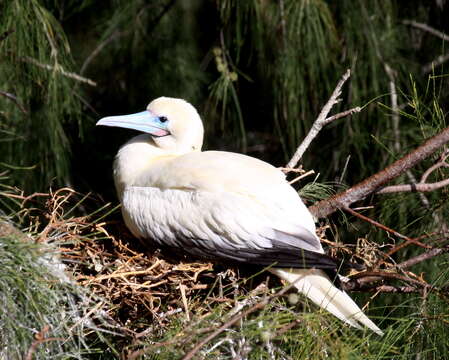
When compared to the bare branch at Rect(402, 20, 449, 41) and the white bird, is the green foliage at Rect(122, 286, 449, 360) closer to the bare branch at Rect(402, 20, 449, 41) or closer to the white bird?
the white bird

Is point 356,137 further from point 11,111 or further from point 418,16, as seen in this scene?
point 11,111

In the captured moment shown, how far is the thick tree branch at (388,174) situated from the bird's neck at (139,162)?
703 millimetres

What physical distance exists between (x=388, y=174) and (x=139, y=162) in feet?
3.36

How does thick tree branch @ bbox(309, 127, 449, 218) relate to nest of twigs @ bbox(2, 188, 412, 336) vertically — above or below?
above

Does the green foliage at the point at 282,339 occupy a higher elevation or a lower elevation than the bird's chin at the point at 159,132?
lower

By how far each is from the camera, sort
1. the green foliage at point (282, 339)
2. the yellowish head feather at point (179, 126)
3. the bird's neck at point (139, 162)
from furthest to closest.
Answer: the yellowish head feather at point (179, 126) → the bird's neck at point (139, 162) → the green foliage at point (282, 339)

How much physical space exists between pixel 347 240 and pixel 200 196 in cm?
151

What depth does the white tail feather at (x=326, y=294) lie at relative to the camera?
9.33ft

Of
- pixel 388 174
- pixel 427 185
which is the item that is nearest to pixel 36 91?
pixel 388 174

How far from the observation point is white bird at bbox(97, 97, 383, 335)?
294 cm

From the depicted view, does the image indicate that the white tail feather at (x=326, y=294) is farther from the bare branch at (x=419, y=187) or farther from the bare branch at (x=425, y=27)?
the bare branch at (x=425, y=27)

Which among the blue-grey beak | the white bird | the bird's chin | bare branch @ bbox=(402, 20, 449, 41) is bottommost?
the white bird

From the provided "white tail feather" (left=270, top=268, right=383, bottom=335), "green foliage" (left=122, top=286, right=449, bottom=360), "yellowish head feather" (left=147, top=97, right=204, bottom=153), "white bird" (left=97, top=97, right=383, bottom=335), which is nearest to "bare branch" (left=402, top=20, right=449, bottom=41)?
"yellowish head feather" (left=147, top=97, right=204, bottom=153)

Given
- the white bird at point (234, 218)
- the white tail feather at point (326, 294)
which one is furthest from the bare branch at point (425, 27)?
the white tail feather at point (326, 294)
